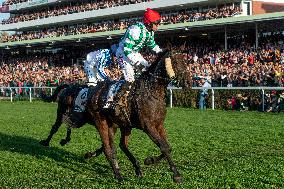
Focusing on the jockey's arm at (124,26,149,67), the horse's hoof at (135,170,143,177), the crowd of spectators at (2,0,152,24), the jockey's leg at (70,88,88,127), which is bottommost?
the horse's hoof at (135,170,143,177)

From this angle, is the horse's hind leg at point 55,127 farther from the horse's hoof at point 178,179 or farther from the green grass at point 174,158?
the horse's hoof at point 178,179

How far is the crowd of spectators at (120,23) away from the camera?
3272 centimetres

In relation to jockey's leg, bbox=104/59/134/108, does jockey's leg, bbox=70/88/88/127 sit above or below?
below

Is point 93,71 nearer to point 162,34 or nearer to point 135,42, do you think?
point 135,42

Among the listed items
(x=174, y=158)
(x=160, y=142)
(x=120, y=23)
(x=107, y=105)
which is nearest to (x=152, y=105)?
(x=160, y=142)

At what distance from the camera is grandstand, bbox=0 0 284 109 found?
22.6 m

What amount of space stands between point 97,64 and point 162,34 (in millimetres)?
23964

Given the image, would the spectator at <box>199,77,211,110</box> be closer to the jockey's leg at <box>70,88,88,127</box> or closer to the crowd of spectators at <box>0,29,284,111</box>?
the crowd of spectators at <box>0,29,284,111</box>

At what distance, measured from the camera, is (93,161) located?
340 inches

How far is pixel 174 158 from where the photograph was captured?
8.61 metres

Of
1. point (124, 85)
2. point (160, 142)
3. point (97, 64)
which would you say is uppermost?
point (97, 64)

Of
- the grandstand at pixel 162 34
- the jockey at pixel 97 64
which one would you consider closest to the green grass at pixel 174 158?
the jockey at pixel 97 64

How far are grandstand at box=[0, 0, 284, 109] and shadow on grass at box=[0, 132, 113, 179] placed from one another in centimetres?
385

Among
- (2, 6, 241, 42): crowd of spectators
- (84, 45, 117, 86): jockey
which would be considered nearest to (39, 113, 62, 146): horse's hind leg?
(84, 45, 117, 86): jockey
